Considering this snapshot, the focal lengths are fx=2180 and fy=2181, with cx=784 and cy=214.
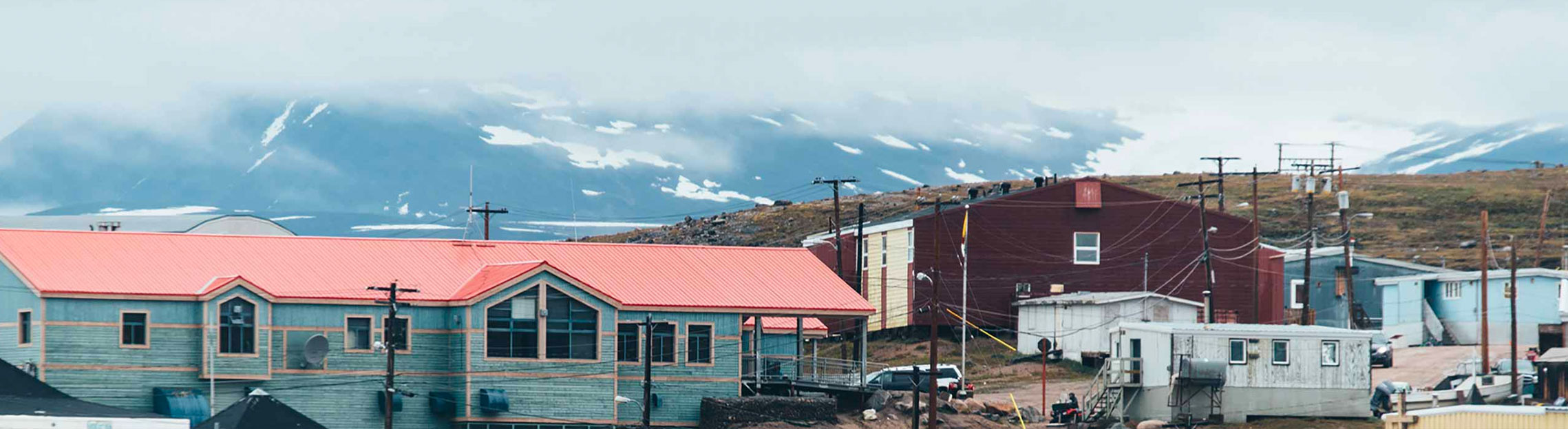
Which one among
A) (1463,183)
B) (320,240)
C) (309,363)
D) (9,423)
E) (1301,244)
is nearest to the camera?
(9,423)

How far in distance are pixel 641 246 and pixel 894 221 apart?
24140 mm

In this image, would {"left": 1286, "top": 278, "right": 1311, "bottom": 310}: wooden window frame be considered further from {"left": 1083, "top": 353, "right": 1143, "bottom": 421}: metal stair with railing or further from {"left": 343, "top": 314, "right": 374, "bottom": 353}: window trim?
{"left": 343, "top": 314, "right": 374, "bottom": 353}: window trim

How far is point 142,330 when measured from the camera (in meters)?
62.6

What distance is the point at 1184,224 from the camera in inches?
3765

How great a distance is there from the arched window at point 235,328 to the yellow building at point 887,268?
33272mm

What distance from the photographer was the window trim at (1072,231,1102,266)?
93.7 meters

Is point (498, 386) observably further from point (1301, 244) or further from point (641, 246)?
point (1301, 244)

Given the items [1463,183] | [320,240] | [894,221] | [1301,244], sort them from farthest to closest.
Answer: [1463,183]
[1301,244]
[894,221]
[320,240]

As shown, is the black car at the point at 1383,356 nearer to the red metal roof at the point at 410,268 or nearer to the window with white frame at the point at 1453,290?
the window with white frame at the point at 1453,290

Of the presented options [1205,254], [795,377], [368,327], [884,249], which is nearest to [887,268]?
[884,249]

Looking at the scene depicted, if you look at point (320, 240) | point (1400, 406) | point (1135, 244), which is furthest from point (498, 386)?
point (1135, 244)

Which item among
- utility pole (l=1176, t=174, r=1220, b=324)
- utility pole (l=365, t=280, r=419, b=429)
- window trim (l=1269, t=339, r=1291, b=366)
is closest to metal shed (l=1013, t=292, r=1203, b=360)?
utility pole (l=1176, t=174, r=1220, b=324)

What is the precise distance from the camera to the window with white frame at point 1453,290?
103 m

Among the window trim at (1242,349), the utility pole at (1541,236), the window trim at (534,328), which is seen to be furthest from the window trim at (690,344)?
the utility pole at (1541,236)
